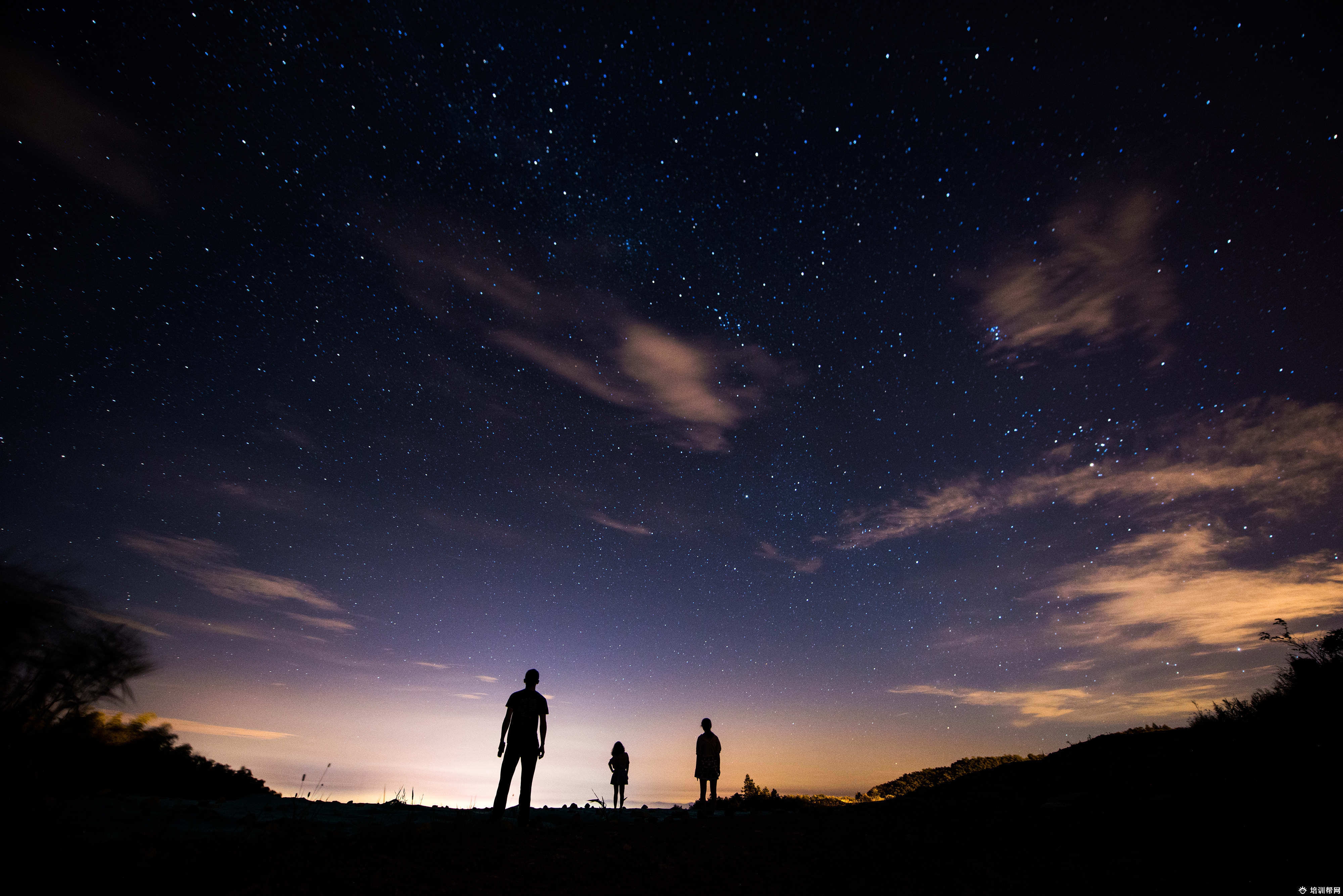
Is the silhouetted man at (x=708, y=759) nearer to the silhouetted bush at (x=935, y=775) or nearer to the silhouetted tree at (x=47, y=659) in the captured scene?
the silhouetted bush at (x=935, y=775)

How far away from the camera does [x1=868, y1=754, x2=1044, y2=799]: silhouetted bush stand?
1457 centimetres

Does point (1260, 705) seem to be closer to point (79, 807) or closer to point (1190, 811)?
point (1190, 811)

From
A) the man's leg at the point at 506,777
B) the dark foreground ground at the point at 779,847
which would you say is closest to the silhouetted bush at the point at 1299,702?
the dark foreground ground at the point at 779,847

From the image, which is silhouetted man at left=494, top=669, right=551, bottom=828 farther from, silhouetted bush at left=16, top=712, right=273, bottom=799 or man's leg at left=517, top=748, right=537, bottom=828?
silhouetted bush at left=16, top=712, right=273, bottom=799

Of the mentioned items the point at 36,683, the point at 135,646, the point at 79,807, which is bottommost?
the point at 79,807

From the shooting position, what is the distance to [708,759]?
11.0 metres

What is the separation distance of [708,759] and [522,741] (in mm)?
4667

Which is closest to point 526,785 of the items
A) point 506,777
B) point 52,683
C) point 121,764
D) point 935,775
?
point 506,777

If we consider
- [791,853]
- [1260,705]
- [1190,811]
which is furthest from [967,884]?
[1260,705]

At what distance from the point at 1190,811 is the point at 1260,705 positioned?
5.11m

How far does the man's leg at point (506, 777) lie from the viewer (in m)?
7.88

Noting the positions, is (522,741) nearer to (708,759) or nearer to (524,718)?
(524,718)

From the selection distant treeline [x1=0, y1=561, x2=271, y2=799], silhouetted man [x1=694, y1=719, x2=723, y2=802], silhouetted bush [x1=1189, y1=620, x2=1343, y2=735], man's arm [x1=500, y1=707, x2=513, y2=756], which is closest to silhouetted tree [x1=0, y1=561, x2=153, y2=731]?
distant treeline [x1=0, y1=561, x2=271, y2=799]

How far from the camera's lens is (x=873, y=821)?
7.80 meters
